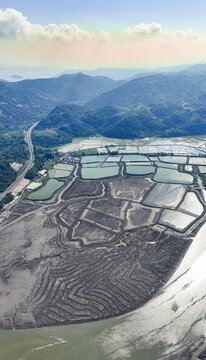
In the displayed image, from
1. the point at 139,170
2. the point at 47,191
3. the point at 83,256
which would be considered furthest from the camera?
the point at 139,170

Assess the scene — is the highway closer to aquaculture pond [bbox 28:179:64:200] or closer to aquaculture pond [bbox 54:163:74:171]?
aquaculture pond [bbox 28:179:64:200]

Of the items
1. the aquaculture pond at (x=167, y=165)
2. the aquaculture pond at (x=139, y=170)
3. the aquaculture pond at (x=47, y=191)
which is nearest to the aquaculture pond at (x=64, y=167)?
the aquaculture pond at (x=47, y=191)

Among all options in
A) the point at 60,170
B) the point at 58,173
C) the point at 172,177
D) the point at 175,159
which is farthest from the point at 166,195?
→ the point at 60,170

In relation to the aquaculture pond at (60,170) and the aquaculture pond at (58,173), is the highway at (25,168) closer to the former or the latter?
Result: the aquaculture pond at (58,173)

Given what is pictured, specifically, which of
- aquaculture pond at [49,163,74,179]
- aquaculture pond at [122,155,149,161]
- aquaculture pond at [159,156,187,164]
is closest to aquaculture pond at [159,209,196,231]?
aquaculture pond at [159,156,187,164]

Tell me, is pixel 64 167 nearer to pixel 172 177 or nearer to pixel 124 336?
pixel 172 177

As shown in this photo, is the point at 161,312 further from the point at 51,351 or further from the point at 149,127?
the point at 149,127

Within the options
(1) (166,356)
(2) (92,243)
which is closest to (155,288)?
(1) (166,356)
